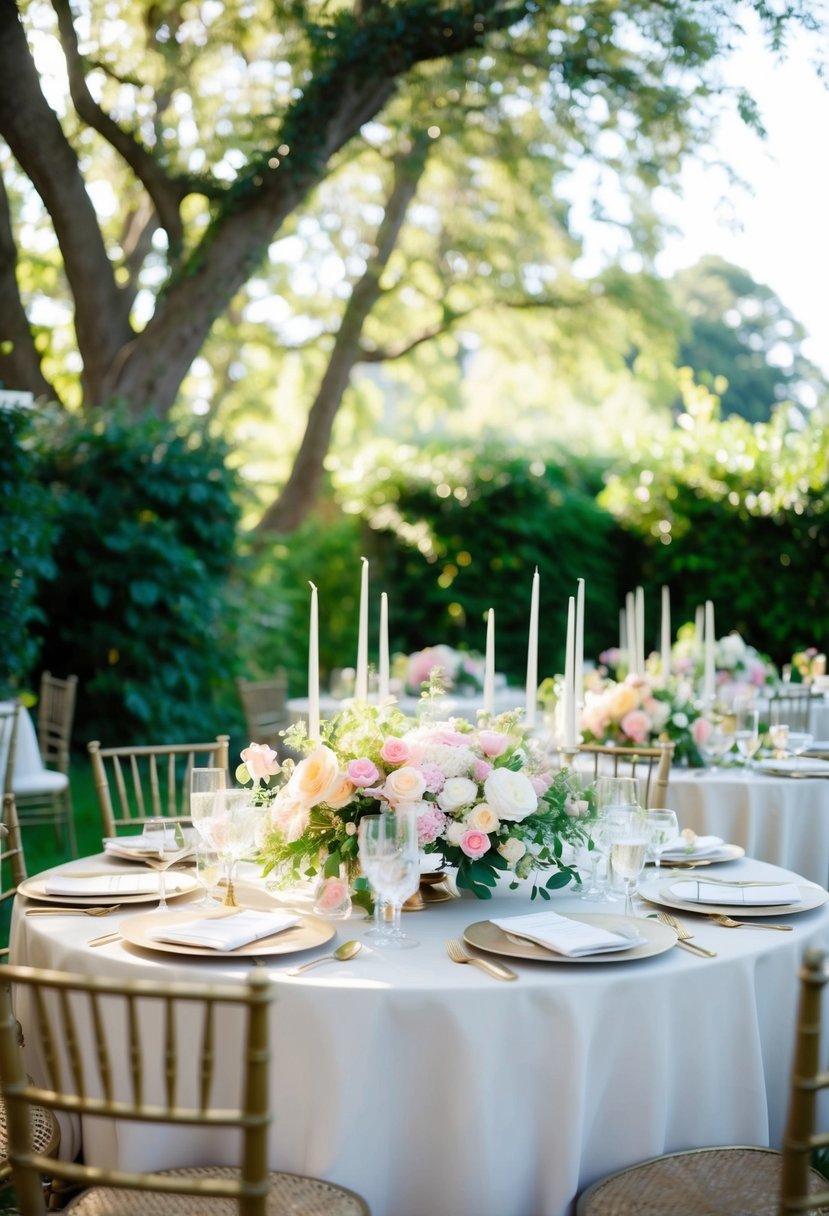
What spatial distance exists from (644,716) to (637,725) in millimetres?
46

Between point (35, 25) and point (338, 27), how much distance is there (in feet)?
7.14

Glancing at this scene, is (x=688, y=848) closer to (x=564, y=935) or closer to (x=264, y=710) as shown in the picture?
(x=564, y=935)

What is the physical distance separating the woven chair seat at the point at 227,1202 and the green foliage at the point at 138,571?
6938 millimetres

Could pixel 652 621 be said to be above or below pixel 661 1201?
above

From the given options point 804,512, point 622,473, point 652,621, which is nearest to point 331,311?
point 622,473

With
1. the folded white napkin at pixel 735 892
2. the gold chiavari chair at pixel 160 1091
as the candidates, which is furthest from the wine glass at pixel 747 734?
the gold chiavari chair at pixel 160 1091

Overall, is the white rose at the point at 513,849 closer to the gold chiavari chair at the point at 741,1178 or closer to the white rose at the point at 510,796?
the white rose at the point at 510,796

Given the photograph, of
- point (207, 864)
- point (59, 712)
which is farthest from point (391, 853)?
point (59, 712)

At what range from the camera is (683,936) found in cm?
256

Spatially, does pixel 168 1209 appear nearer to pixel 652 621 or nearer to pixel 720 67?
pixel 720 67

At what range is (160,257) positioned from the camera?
12.7 m

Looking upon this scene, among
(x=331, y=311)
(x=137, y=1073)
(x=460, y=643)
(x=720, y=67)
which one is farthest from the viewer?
(x=331, y=311)

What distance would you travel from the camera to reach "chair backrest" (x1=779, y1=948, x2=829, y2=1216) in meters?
1.73

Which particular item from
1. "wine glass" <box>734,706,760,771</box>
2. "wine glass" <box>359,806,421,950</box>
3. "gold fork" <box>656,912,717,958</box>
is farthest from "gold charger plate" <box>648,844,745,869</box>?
"wine glass" <box>734,706,760,771</box>
